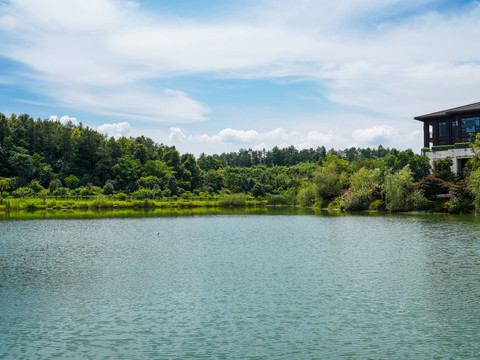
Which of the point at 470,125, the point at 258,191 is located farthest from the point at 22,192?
the point at 470,125

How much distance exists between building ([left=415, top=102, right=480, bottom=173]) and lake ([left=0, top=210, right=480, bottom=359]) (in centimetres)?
3616

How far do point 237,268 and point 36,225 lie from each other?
90.9 ft

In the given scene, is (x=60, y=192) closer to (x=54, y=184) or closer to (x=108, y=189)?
(x=54, y=184)

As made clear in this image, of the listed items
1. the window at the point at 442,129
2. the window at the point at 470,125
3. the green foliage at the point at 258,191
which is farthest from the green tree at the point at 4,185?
the window at the point at 470,125

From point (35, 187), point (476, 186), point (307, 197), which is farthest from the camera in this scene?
point (35, 187)

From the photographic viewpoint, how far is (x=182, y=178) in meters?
110

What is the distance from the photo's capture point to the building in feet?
195

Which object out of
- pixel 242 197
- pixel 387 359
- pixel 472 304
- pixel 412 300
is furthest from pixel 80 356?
pixel 242 197

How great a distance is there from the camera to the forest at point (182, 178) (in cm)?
5459

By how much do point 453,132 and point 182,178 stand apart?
64969 millimetres

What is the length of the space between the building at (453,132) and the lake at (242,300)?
36164 mm

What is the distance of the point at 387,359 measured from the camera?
946 cm

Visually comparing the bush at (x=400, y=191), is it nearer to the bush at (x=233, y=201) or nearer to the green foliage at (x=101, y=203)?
the bush at (x=233, y=201)

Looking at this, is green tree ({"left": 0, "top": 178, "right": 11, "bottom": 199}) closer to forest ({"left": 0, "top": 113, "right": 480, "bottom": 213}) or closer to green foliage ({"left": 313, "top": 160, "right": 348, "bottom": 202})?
forest ({"left": 0, "top": 113, "right": 480, "bottom": 213})
